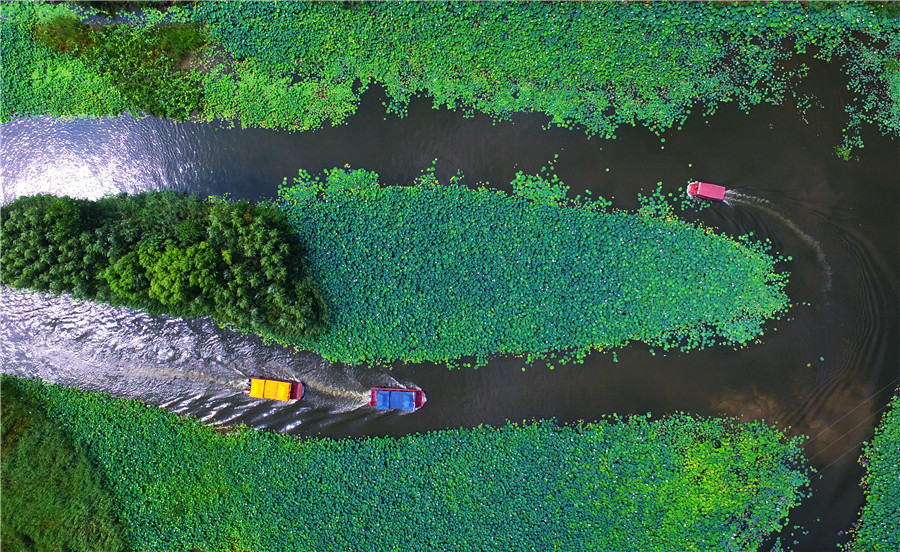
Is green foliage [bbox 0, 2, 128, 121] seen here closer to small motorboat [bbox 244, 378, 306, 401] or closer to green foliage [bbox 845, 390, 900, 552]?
small motorboat [bbox 244, 378, 306, 401]

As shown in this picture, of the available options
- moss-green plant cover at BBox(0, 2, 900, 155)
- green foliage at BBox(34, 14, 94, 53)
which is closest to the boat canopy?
moss-green plant cover at BBox(0, 2, 900, 155)

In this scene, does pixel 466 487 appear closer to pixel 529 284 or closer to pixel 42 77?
pixel 529 284

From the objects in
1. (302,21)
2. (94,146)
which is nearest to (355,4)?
(302,21)

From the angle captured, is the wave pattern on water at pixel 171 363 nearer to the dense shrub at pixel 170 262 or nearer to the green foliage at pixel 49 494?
the dense shrub at pixel 170 262

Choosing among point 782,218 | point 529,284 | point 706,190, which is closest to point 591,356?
point 529,284

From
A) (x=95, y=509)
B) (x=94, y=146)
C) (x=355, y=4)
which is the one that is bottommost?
(x=95, y=509)

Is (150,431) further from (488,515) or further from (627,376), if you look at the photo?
(627,376)
